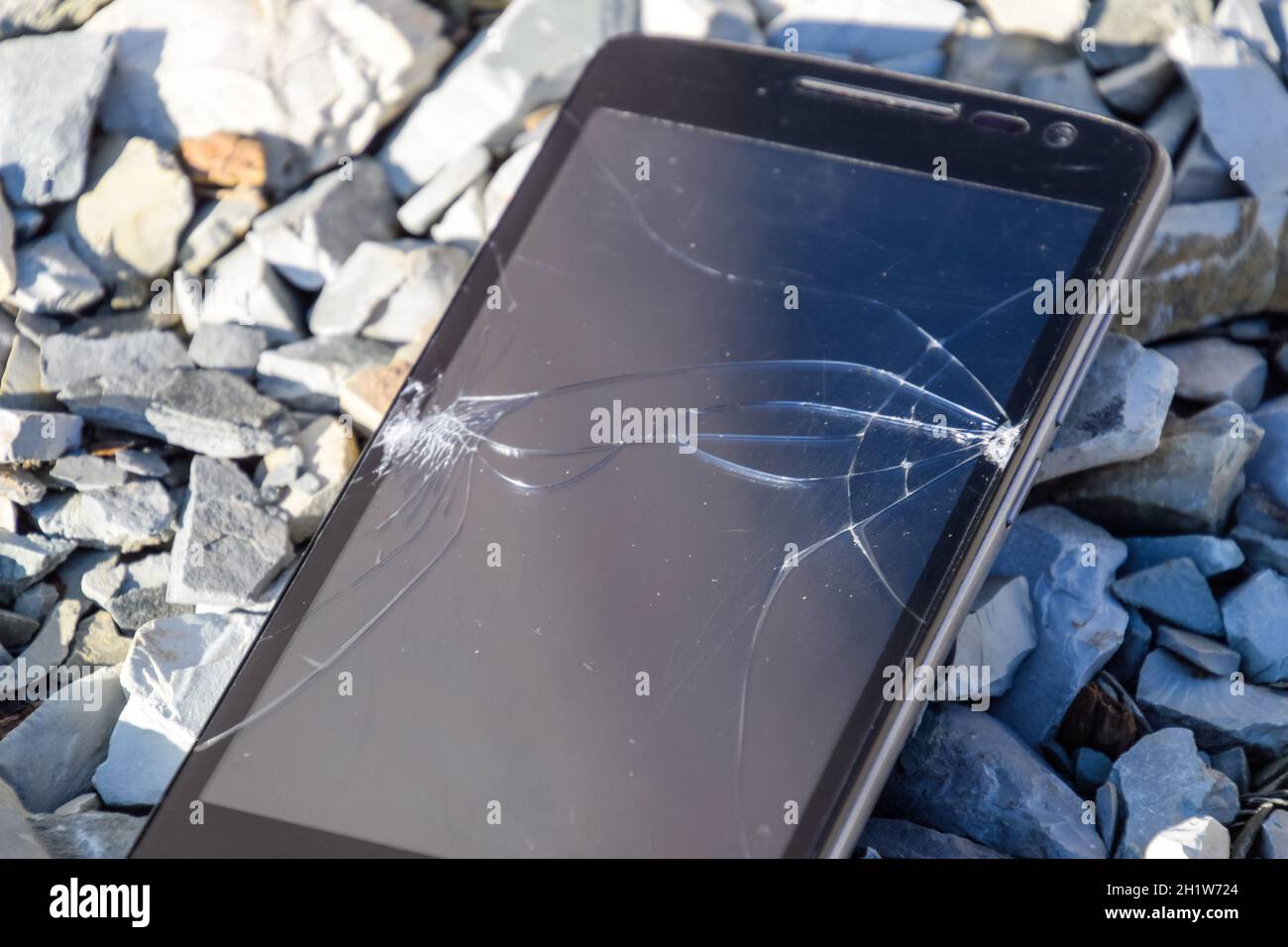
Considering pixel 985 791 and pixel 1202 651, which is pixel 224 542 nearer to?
pixel 985 791

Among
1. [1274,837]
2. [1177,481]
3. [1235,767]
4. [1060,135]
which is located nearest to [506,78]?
[1060,135]

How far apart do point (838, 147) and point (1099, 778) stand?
1069 mm

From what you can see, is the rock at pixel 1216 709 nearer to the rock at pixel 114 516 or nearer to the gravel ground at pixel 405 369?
the gravel ground at pixel 405 369

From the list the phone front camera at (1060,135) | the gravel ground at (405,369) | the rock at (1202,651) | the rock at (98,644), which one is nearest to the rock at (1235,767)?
the gravel ground at (405,369)

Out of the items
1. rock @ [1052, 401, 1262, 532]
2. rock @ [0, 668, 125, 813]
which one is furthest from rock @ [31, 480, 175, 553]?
rock @ [1052, 401, 1262, 532]

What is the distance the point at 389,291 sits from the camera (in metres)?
2.60

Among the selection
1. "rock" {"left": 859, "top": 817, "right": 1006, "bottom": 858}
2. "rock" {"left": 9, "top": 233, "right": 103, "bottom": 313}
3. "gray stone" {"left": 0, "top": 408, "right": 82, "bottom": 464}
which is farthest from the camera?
"rock" {"left": 9, "top": 233, "right": 103, "bottom": 313}

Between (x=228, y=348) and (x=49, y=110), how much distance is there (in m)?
0.65

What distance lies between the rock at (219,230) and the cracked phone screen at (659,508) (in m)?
0.78

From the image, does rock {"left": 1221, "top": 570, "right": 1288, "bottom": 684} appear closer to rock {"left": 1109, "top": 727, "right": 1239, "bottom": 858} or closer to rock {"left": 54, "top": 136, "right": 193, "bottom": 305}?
rock {"left": 1109, "top": 727, "right": 1239, "bottom": 858}

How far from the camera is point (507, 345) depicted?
2.13 metres

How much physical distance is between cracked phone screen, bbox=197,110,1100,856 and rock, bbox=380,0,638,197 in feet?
1.95

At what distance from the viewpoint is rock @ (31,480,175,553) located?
2.32 metres
